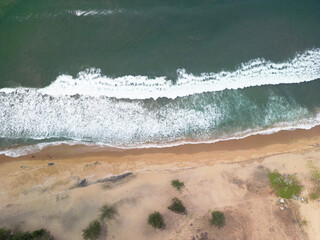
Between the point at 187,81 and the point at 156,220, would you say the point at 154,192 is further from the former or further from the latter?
the point at 187,81

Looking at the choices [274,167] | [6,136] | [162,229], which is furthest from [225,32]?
[6,136]

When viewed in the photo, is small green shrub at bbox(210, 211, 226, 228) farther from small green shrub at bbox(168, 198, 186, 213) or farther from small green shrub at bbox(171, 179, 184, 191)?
small green shrub at bbox(171, 179, 184, 191)

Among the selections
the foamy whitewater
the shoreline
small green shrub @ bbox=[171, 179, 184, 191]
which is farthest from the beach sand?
the foamy whitewater

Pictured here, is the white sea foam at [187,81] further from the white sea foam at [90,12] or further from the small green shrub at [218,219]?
the small green shrub at [218,219]

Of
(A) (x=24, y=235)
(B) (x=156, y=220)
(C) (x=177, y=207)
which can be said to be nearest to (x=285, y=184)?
(C) (x=177, y=207)

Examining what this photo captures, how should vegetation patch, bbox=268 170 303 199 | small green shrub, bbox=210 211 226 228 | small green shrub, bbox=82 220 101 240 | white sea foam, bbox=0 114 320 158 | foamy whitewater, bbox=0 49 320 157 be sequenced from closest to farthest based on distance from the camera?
small green shrub, bbox=82 220 101 240 < small green shrub, bbox=210 211 226 228 < vegetation patch, bbox=268 170 303 199 < white sea foam, bbox=0 114 320 158 < foamy whitewater, bbox=0 49 320 157

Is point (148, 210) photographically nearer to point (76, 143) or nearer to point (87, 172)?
point (87, 172)
